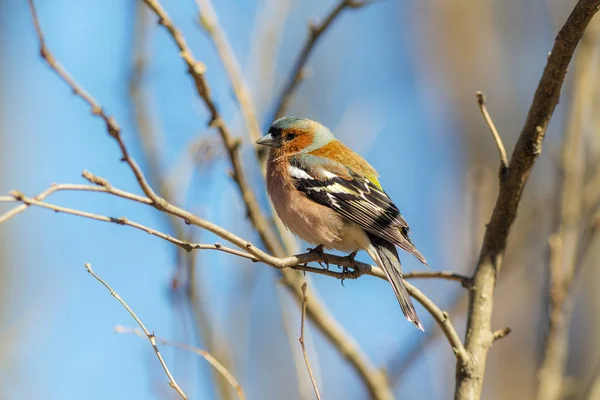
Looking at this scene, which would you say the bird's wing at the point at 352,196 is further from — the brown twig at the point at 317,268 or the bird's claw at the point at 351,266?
the brown twig at the point at 317,268

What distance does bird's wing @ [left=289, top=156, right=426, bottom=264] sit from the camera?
4.20 metres

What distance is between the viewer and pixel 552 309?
4047 millimetres

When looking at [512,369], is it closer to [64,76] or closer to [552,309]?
[552,309]

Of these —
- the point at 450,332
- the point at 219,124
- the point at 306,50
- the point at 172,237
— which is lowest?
the point at 450,332

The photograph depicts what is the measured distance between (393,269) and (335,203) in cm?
77

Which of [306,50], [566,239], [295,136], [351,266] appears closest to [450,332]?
[351,266]

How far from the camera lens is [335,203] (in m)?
4.43

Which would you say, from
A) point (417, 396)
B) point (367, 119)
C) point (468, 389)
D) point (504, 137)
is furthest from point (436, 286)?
point (504, 137)

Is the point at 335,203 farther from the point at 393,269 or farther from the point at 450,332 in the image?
the point at 450,332

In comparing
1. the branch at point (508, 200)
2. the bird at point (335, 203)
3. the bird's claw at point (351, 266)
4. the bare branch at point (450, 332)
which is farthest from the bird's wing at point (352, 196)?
the bare branch at point (450, 332)

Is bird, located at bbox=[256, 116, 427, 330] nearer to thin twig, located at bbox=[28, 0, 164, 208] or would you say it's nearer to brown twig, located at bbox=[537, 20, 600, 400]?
brown twig, located at bbox=[537, 20, 600, 400]

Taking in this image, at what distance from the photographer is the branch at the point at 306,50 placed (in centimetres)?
430

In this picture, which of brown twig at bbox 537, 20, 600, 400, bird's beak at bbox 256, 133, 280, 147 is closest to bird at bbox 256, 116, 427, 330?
bird's beak at bbox 256, 133, 280, 147

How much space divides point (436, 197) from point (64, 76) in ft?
25.0
